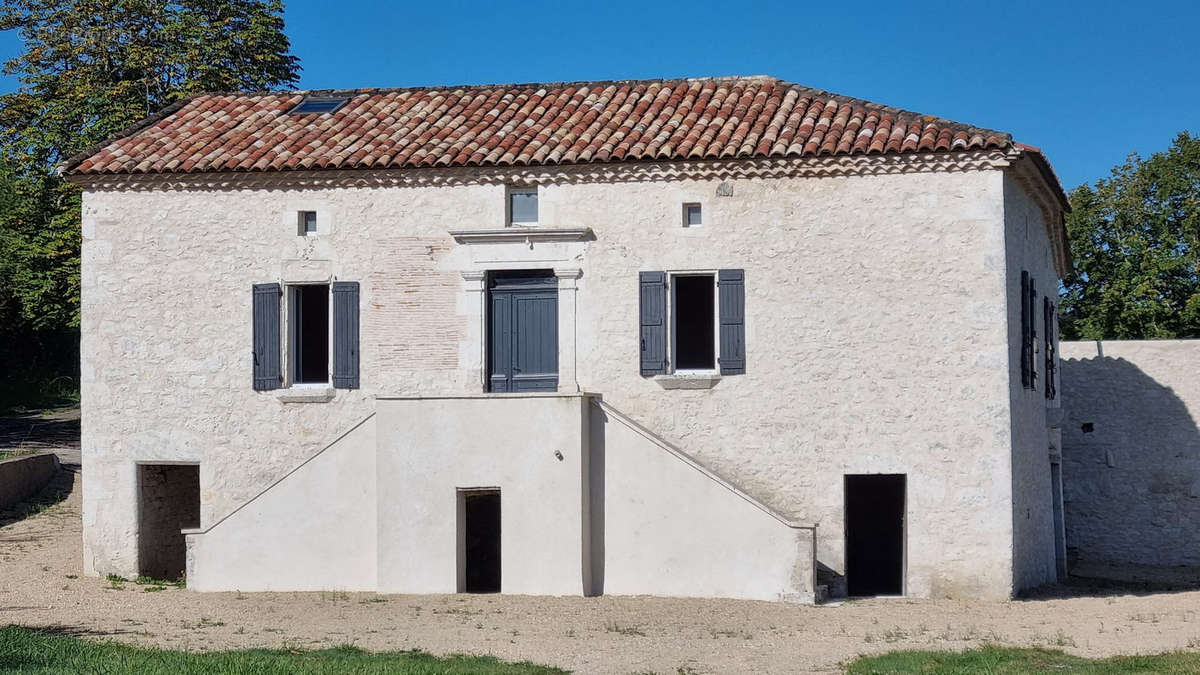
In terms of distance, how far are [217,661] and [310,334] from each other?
A: 29.5 feet

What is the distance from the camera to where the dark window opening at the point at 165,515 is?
19.0 metres

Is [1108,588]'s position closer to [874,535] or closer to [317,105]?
[874,535]

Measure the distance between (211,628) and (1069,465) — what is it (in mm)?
15587

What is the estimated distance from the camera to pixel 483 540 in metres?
20.1

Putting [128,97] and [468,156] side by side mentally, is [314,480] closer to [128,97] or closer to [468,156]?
[468,156]

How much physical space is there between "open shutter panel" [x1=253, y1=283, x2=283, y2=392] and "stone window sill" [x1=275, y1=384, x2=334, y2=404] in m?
0.17

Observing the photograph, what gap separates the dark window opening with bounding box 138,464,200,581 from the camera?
1905 centimetres

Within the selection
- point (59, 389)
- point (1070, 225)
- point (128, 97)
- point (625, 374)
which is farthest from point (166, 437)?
point (1070, 225)

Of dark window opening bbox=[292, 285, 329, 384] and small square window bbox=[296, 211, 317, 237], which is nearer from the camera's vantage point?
small square window bbox=[296, 211, 317, 237]

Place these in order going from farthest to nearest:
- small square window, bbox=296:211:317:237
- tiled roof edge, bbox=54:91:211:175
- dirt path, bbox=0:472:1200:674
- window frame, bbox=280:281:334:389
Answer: tiled roof edge, bbox=54:91:211:175, small square window, bbox=296:211:317:237, window frame, bbox=280:281:334:389, dirt path, bbox=0:472:1200:674

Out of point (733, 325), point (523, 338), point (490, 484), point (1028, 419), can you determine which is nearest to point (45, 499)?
point (523, 338)

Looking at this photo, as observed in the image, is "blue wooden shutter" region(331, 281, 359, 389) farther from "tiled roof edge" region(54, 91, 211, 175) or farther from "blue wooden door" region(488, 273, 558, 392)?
"tiled roof edge" region(54, 91, 211, 175)

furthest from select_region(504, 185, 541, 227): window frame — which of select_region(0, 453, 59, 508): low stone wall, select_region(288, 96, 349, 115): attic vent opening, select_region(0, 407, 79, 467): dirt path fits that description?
select_region(0, 407, 79, 467): dirt path

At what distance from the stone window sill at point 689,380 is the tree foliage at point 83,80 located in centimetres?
1584
